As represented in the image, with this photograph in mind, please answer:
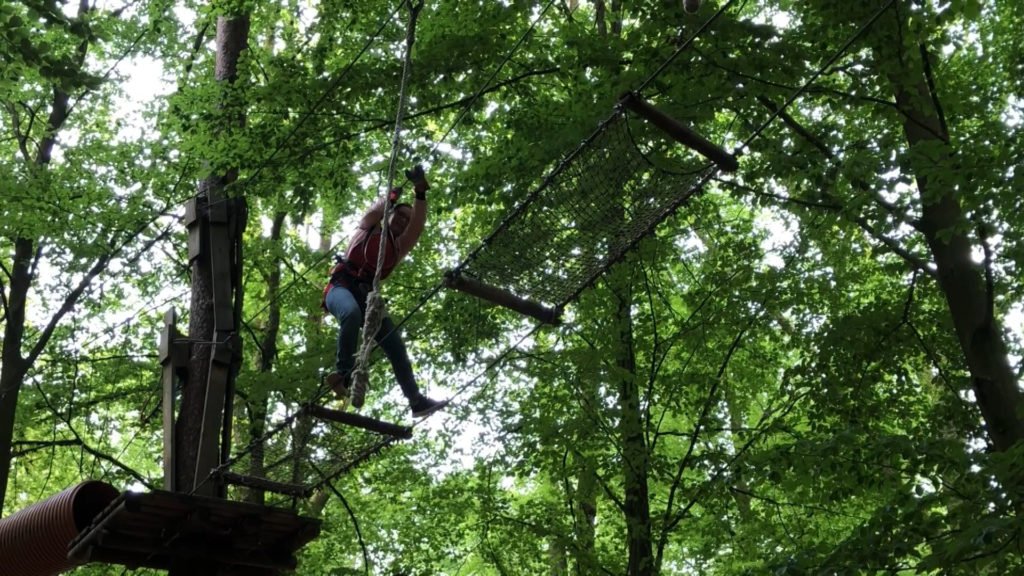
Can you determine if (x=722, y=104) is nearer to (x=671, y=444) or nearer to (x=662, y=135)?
(x=662, y=135)

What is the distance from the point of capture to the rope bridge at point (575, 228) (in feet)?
14.0

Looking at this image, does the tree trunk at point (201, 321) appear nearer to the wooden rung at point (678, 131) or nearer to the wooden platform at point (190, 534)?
the wooden platform at point (190, 534)

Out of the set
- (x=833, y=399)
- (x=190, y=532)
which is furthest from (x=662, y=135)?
(x=190, y=532)

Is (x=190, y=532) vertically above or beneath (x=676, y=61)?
beneath

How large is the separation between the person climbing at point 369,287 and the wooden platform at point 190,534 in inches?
34.2

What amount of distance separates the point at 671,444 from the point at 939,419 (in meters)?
4.41

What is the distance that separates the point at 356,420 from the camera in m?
5.14

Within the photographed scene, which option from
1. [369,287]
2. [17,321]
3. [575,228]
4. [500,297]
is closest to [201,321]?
[369,287]

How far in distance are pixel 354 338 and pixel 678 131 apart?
7.95ft

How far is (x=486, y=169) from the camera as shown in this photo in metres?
7.45

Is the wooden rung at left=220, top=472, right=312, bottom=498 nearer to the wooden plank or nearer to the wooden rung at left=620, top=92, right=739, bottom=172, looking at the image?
the wooden plank

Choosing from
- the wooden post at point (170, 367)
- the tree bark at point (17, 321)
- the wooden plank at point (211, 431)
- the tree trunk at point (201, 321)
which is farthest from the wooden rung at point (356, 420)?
the tree bark at point (17, 321)

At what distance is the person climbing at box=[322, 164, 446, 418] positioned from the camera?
5.35 metres

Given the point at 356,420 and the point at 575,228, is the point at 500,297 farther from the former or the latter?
the point at 356,420
